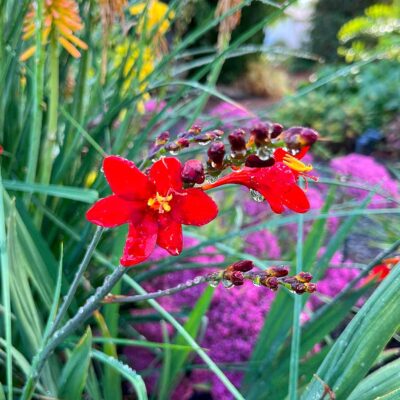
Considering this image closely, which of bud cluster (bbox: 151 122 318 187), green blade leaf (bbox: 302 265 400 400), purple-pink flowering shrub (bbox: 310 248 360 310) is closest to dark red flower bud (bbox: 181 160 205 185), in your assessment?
bud cluster (bbox: 151 122 318 187)

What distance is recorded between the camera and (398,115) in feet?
14.1

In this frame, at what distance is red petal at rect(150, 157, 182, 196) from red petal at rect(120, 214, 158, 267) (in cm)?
3

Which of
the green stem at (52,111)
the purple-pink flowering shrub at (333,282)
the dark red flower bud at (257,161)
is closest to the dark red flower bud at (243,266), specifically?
the dark red flower bud at (257,161)

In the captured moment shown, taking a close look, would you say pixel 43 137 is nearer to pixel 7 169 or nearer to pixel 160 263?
pixel 7 169

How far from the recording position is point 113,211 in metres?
0.47

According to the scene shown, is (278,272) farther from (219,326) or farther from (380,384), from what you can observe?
(219,326)

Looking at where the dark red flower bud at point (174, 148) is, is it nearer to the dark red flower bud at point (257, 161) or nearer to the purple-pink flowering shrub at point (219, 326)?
the dark red flower bud at point (257, 161)

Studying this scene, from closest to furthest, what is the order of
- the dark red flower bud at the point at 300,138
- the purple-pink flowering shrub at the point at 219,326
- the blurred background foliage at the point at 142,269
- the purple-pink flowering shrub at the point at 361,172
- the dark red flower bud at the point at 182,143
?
the dark red flower bud at the point at 300,138
the dark red flower bud at the point at 182,143
the blurred background foliage at the point at 142,269
the purple-pink flowering shrub at the point at 219,326
the purple-pink flowering shrub at the point at 361,172

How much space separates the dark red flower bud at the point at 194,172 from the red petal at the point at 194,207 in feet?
0.11

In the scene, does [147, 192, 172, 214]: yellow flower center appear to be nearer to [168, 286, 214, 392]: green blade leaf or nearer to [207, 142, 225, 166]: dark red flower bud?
[207, 142, 225, 166]: dark red flower bud

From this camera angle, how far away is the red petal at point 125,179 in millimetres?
459

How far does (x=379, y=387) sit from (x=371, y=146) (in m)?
3.54

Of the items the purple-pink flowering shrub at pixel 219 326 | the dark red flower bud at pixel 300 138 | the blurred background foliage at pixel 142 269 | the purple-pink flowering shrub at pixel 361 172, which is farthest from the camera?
the purple-pink flowering shrub at pixel 361 172

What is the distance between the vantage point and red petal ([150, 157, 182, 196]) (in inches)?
18.0
